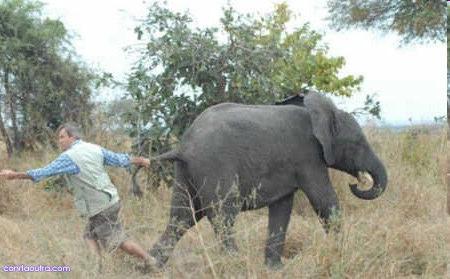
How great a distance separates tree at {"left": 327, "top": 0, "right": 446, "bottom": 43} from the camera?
623 inches

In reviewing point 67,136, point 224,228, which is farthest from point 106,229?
point 224,228

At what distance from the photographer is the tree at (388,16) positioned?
15.8 meters

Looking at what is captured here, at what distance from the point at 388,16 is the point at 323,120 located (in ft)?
39.4

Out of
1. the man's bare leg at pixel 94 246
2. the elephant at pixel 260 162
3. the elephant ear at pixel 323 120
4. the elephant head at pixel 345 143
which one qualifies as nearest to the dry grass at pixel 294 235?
the man's bare leg at pixel 94 246

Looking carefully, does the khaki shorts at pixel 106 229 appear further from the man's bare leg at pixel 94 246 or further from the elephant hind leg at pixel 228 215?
the elephant hind leg at pixel 228 215

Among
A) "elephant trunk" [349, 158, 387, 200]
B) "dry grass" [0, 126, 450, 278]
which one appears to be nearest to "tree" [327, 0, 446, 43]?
"dry grass" [0, 126, 450, 278]

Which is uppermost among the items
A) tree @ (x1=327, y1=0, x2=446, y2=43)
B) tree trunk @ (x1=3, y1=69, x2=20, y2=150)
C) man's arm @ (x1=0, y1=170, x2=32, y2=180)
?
tree @ (x1=327, y1=0, x2=446, y2=43)

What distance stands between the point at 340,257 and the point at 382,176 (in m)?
1.38

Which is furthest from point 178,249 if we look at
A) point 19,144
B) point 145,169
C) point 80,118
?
point 19,144

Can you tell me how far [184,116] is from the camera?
8164 mm

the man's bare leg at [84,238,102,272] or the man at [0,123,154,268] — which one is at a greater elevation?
the man at [0,123,154,268]

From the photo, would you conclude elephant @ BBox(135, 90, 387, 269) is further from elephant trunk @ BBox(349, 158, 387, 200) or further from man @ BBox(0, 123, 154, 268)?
man @ BBox(0, 123, 154, 268)

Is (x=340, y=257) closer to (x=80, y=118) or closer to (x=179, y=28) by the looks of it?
(x=179, y=28)

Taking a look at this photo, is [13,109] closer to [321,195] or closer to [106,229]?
[106,229]
